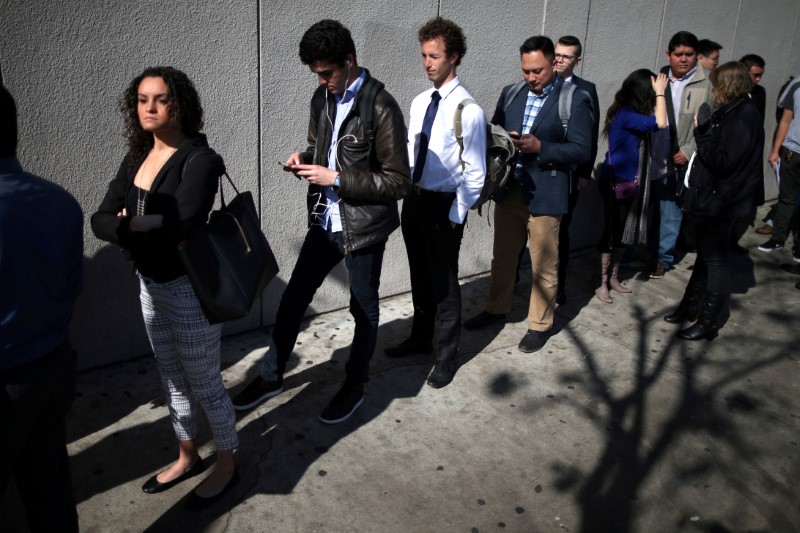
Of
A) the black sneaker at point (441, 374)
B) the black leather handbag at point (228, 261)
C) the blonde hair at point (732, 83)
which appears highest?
the blonde hair at point (732, 83)

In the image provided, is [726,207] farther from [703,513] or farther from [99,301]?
[99,301]

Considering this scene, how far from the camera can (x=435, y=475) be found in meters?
3.35

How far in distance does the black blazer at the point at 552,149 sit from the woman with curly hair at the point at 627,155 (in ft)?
3.62

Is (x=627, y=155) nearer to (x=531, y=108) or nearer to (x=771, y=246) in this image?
(x=531, y=108)

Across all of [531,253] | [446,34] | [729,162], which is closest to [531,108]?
[531,253]

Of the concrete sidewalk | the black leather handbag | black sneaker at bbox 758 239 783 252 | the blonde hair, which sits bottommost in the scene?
the concrete sidewalk

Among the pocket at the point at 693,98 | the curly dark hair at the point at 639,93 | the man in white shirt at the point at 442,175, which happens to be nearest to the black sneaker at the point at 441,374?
the man in white shirt at the point at 442,175

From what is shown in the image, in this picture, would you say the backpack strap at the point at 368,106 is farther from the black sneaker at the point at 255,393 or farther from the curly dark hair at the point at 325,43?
the black sneaker at the point at 255,393

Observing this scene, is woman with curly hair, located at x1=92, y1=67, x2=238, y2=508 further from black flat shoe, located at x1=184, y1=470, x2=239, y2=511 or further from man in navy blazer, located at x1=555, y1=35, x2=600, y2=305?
man in navy blazer, located at x1=555, y1=35, x2=600, y2=305

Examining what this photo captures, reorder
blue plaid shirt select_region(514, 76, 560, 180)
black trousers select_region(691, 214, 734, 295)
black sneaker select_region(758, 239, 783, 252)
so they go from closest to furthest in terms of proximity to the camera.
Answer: blue plaid shirt select_region(514, 76, 560, 180) < black trousers select_region(691, 214, 734, 295) < black sneaker select_region(758, 239, 783, 252)

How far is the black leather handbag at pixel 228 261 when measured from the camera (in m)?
2.55

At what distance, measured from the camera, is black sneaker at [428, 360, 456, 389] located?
416 centimetres

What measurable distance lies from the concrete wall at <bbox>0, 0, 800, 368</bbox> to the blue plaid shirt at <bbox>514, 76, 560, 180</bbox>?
3.01ft

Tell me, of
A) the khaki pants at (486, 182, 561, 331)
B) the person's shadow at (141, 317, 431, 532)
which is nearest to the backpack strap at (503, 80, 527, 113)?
the khaki pants at (486, 182, 561, 331)
